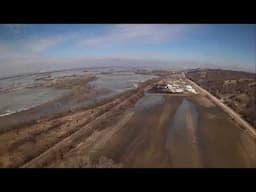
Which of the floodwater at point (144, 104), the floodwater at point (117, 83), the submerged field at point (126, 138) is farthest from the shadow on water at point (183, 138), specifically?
the floodwater at point (117, 83)

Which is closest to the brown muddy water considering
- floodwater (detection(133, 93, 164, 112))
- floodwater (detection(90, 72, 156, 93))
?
floodwater (detection(133, 93, 164, 112))

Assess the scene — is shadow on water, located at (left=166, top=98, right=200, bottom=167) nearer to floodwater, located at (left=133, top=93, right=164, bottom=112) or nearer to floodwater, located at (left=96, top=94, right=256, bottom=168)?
floodwater, located at (left=96, top=94, right=256, bottom=168)

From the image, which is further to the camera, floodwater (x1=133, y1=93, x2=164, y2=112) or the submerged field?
floodwater (x1=133, y1=93, x2=164, y2=112)

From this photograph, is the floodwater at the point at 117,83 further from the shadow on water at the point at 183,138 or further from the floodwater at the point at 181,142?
the floodwater at the point at 181,142

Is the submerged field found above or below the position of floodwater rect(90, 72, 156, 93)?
above

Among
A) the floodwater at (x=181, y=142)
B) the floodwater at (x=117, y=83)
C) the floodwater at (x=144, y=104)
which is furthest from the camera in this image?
the floodwater at (x=117, y=83)

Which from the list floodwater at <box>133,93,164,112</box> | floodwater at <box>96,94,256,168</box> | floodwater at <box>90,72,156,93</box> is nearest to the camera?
floodwater at <box>96,94,256,168</box>

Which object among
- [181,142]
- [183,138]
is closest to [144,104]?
[183,138]
